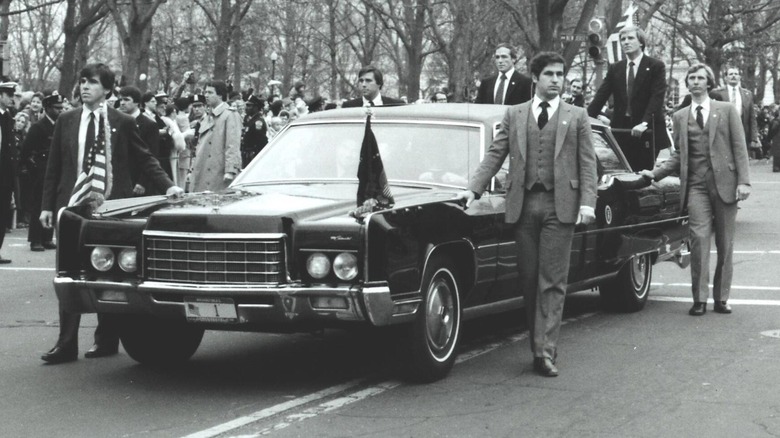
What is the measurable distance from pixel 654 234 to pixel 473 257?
132 inches

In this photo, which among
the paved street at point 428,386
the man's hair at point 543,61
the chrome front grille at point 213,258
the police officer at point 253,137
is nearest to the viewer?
the paved street at point 428,386

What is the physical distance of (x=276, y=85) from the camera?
→ 28.5 meters

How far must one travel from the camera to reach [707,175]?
10625mm

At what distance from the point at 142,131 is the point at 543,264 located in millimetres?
4490

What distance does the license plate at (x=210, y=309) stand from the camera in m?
6.89

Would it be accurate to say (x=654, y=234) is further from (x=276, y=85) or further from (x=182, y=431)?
(x=276, y=85)

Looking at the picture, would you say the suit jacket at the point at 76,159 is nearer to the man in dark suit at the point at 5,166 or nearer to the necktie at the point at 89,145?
the necktie at the point at 89,145

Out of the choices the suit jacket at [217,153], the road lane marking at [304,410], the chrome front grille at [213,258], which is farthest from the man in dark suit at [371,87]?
the chrome front grille at [213,258]

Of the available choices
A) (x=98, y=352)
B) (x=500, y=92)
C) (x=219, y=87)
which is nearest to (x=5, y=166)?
(x=219, y=87)

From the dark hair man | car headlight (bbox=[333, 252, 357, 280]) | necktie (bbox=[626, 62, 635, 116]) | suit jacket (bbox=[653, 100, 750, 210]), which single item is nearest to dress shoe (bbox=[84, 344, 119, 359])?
car headlight (bbox=[333, 252, 357, 280])

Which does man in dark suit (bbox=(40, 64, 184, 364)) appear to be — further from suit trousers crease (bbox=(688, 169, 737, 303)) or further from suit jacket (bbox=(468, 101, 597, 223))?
suit trousers crease (bbox=(688, 169, 737, 303))

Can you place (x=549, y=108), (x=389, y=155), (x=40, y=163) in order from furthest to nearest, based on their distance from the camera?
(x=40, y=163) < (x=389, y=155) < (x=549, y=108)

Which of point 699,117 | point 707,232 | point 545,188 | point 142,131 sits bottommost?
point 707,232

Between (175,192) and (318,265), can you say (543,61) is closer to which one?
(318,265)
